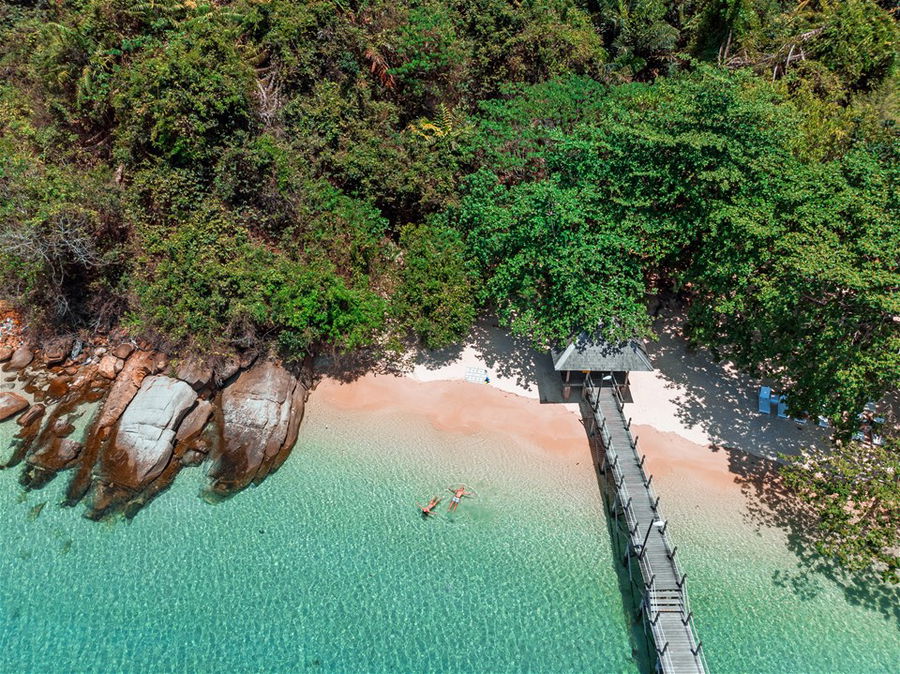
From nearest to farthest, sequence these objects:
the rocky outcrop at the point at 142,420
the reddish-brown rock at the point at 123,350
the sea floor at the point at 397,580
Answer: the sea floor at the point at 397,580 → the rocky outcrop at the point at 142,420 → the reddish-brown rock at the point at 123,350

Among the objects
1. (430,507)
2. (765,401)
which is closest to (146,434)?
(430,507)

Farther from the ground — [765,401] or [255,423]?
[765,401]

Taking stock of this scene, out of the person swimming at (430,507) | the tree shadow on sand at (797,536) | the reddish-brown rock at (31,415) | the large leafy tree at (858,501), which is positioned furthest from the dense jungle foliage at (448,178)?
the person swimming at (430,507)

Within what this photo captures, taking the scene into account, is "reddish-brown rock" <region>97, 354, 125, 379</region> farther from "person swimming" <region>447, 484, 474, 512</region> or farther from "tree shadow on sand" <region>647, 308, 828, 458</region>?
"tree shadow on sand" <region>647, 308, 828, 458</region>

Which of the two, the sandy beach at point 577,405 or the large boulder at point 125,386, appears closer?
the sandy beach at point 577,405

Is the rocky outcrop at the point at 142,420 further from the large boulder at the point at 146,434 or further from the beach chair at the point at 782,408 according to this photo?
the beach chair at the point at 782,408

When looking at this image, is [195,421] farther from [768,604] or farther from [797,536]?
[797,536]

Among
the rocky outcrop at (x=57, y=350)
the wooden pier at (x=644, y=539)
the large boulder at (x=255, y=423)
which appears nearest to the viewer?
the wooden pier at (x=644, y=539)
